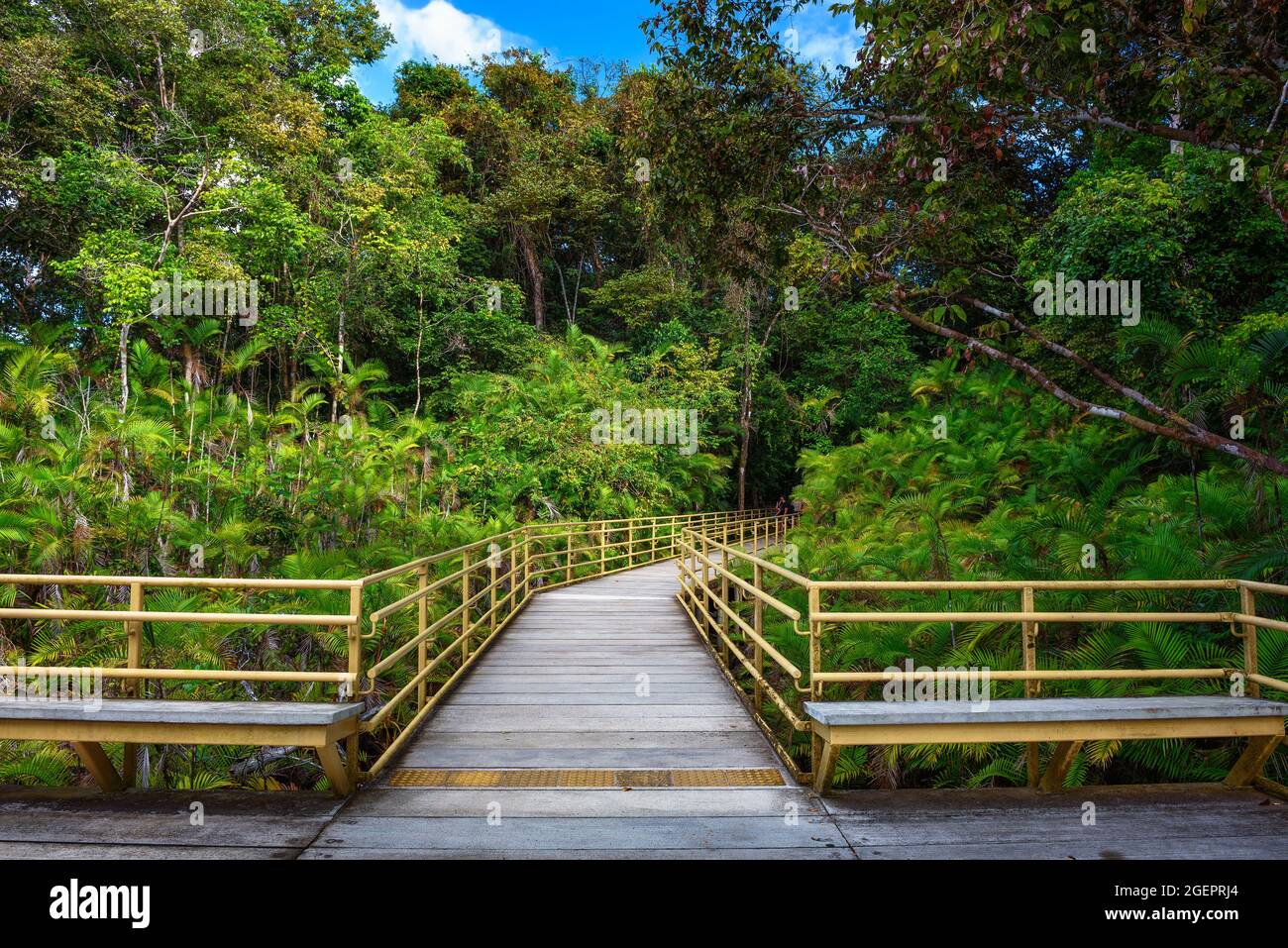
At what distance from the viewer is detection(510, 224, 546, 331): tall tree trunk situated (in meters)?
27.8

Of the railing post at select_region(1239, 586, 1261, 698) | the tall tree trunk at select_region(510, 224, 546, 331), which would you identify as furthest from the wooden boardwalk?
the tall tree trunk at select_region(510, 224, 546, 331)

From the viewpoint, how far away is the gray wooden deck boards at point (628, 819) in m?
3.39

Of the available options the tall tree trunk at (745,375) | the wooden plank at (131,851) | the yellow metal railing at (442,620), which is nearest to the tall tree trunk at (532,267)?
the tall tree trunk at (745,375)

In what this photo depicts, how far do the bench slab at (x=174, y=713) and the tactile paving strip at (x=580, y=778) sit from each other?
75 cm

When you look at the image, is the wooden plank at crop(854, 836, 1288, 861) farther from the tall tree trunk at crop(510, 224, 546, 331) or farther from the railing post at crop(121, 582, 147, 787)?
the tall tree trunk at crop(510, 224, 546, 331)

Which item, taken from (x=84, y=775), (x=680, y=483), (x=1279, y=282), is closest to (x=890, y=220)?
(x=1279, y=282)

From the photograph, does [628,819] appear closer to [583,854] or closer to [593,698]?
[583,854]

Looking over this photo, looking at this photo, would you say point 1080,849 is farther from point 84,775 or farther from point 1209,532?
point 84,775

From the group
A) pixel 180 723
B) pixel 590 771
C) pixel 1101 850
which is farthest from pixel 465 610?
pixel 1101 850

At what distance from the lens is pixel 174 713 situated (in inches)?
147

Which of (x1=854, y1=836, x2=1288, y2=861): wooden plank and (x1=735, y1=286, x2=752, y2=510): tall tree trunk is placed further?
(x1=735, y1=286, x2=752, y2=510): tall tree trunk

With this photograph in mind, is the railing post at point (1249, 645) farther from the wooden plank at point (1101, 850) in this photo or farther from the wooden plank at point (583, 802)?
the wooden plank at point (583, 802)

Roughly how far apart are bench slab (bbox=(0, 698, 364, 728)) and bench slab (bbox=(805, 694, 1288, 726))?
101 inches

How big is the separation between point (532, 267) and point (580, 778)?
26.1 m
